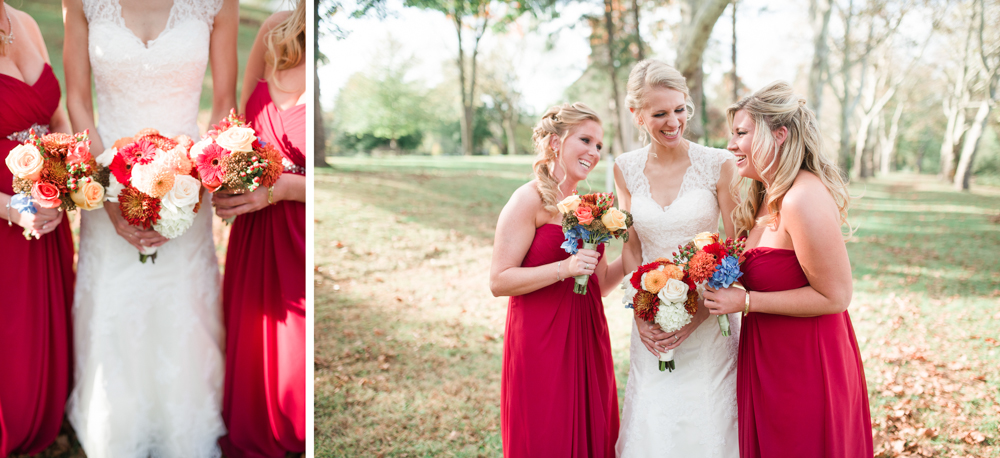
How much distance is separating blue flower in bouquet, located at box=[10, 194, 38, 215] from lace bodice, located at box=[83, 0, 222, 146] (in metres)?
0.56

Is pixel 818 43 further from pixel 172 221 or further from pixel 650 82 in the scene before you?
pixel 172 221

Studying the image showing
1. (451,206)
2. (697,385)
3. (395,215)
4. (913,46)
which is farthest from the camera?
(913,46)

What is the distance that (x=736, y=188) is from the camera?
122 inches

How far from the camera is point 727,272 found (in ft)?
8.35

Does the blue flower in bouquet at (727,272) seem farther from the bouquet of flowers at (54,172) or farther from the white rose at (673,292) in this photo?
the bouquet of flowers at (54,172)

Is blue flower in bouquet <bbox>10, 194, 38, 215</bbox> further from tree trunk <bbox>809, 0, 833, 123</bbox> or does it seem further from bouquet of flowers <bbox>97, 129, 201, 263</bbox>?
tree trunk <bbox>809, 0, 833, 123</bbox>

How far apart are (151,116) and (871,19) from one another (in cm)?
2706

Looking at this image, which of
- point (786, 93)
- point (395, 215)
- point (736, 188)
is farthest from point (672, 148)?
point (395, 215)

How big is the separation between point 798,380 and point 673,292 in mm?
747

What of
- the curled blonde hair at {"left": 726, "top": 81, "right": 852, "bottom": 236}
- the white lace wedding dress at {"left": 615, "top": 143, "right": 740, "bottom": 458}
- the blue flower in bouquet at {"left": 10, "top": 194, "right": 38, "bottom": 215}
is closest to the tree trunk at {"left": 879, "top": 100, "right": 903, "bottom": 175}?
the white lace wedding dress at {"left": 615, "top": 143, "right": 740, "bottom": 458}

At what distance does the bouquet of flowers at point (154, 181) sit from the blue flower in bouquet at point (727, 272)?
2.85 m

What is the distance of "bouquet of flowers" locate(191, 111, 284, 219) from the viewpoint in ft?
9.88

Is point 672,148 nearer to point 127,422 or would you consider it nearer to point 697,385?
point 697,385

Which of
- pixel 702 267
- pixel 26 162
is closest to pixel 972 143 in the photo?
pixel 702 267
